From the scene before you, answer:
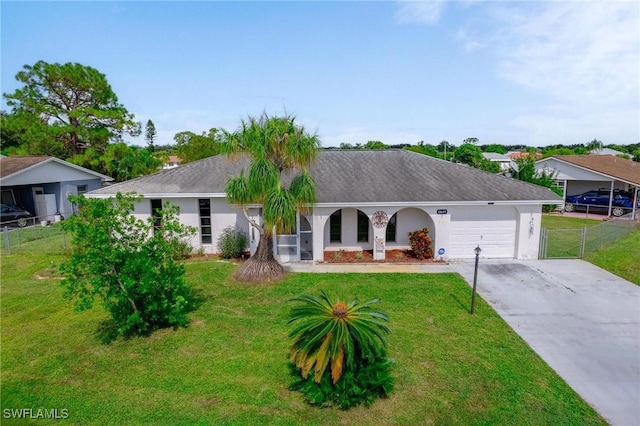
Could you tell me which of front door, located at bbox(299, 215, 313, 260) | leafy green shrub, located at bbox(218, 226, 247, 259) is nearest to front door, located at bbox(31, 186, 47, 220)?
leafy green shrub, located at bbox(218, 226, 247, 259)

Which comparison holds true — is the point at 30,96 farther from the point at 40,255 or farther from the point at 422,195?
the point at 422,195

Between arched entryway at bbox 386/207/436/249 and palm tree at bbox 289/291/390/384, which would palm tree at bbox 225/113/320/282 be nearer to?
arched entryway at bbox 386/207/436/249

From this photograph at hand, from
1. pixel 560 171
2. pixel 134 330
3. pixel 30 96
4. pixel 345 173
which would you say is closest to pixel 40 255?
pixel 134 330

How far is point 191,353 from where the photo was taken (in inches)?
313

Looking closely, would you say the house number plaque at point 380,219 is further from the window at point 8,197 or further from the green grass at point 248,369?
the window at point 8,197

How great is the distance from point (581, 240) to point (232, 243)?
1404cm

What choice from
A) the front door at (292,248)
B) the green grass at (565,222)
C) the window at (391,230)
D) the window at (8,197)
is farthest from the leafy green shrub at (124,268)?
the window at (8,197)

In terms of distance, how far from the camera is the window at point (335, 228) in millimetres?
16031

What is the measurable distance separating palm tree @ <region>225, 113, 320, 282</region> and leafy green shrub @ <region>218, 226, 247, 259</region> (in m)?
3.00

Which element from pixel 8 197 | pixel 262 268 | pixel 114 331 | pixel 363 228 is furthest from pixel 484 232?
pixel 8 197

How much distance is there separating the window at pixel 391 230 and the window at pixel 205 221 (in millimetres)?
7559

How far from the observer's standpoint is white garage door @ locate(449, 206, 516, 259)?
49.1 feet

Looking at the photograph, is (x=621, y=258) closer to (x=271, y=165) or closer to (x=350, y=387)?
(x=271, y=165)

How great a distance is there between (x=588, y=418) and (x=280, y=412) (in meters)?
4.95
